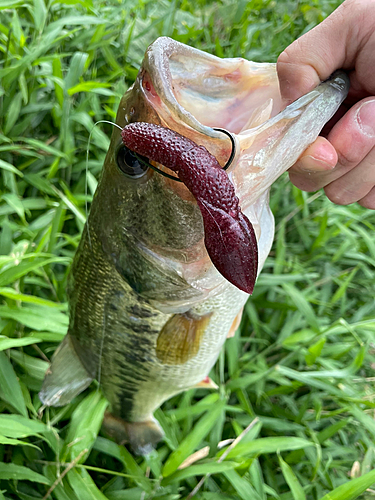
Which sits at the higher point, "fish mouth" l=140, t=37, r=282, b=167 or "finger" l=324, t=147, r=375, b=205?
"fish mouth" l=140, t=37, r=282, b=167

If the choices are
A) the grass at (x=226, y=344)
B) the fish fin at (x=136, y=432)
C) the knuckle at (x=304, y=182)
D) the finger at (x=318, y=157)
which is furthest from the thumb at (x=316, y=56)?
the fish fin at (x=136, y=432)

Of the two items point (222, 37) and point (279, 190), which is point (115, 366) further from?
point (222, 37)

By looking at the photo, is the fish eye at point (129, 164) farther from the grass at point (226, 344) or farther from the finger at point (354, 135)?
the grass at point (226, 344)

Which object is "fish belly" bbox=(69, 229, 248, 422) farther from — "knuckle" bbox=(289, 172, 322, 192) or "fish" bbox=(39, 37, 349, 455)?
"knuckle" bbox=(289, 172, 322, 192)

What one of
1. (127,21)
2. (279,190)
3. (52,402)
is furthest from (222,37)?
(52,402)

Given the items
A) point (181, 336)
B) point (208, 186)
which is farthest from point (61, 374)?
point (208, 186)

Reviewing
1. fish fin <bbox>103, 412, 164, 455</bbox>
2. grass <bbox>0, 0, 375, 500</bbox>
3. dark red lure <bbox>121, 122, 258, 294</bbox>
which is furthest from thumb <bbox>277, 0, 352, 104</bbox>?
fish fin <bbox>103, 412, 164, 455</bbox>
